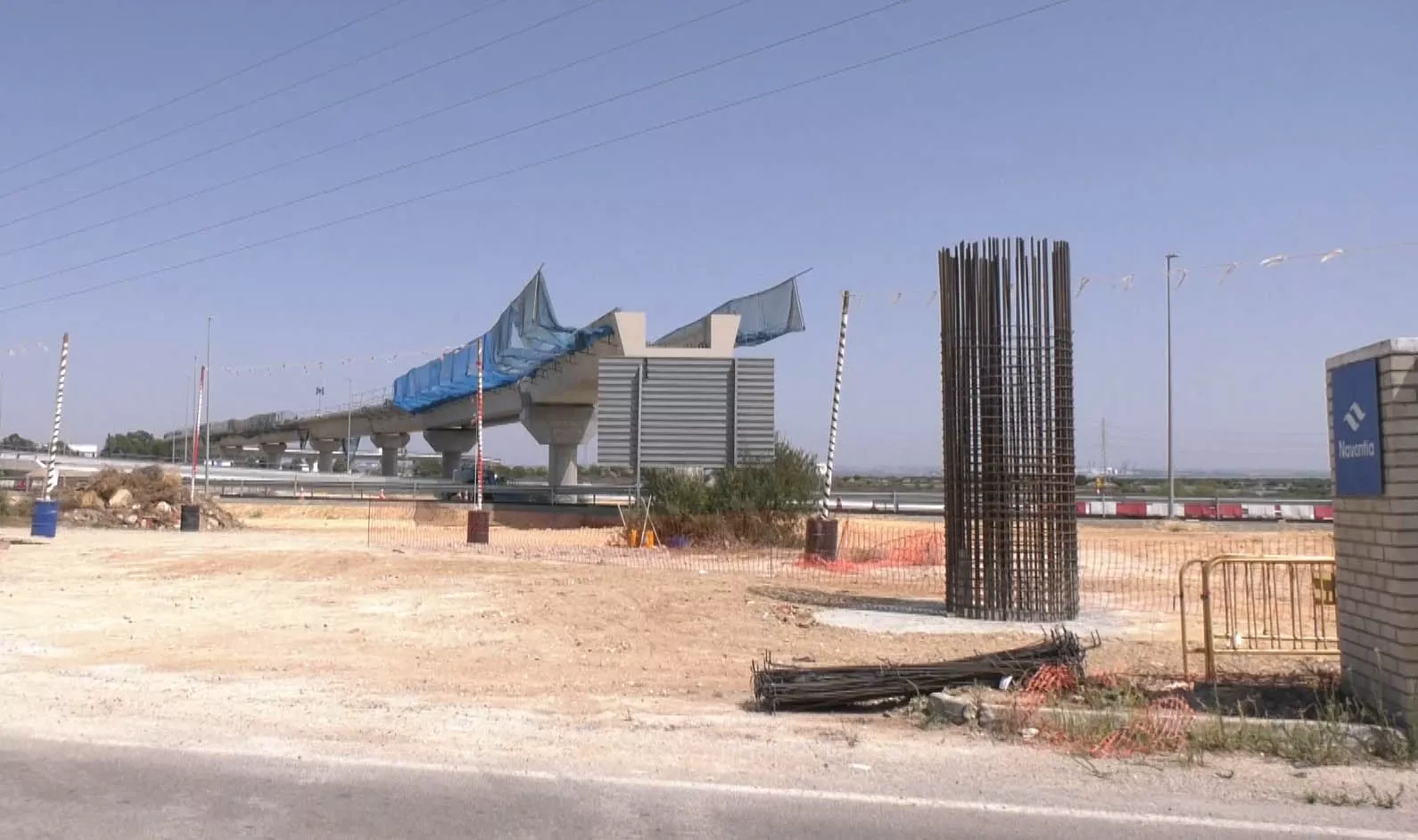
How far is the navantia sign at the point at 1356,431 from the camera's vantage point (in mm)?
8352

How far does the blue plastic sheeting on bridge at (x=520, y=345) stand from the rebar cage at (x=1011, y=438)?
28.7 metres

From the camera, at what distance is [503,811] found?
21.8 ft

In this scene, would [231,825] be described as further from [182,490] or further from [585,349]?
[585,349]

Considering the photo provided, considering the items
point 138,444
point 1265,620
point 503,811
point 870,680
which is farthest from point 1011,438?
point 138,444

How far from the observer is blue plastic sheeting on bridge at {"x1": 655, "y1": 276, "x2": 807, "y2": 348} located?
3897cm

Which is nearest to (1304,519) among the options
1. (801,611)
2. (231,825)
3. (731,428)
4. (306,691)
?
(731,428)

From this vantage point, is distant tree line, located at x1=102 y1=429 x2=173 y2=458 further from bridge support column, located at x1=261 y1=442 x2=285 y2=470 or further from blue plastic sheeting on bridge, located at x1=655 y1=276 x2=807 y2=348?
blue plastic sheeting on bridge, located at x1=655 y1=276 x2=807 y2=348

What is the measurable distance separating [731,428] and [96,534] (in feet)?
58.3

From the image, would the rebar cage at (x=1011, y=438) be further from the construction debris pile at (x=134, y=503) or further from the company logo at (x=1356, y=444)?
the construction debris pile at (x=134, y=503)

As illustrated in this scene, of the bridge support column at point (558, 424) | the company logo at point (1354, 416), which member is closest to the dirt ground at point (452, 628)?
the company logo at point (1354, 416)

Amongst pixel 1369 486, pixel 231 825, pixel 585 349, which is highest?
pixel 585 349

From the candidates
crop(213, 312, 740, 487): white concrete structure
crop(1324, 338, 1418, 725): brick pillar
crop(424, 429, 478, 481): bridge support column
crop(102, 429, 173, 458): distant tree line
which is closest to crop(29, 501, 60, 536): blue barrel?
crop(213, 312, 740, 487): white concrete structure

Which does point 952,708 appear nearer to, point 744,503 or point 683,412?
point 744,503

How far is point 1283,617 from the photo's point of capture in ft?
50.2
